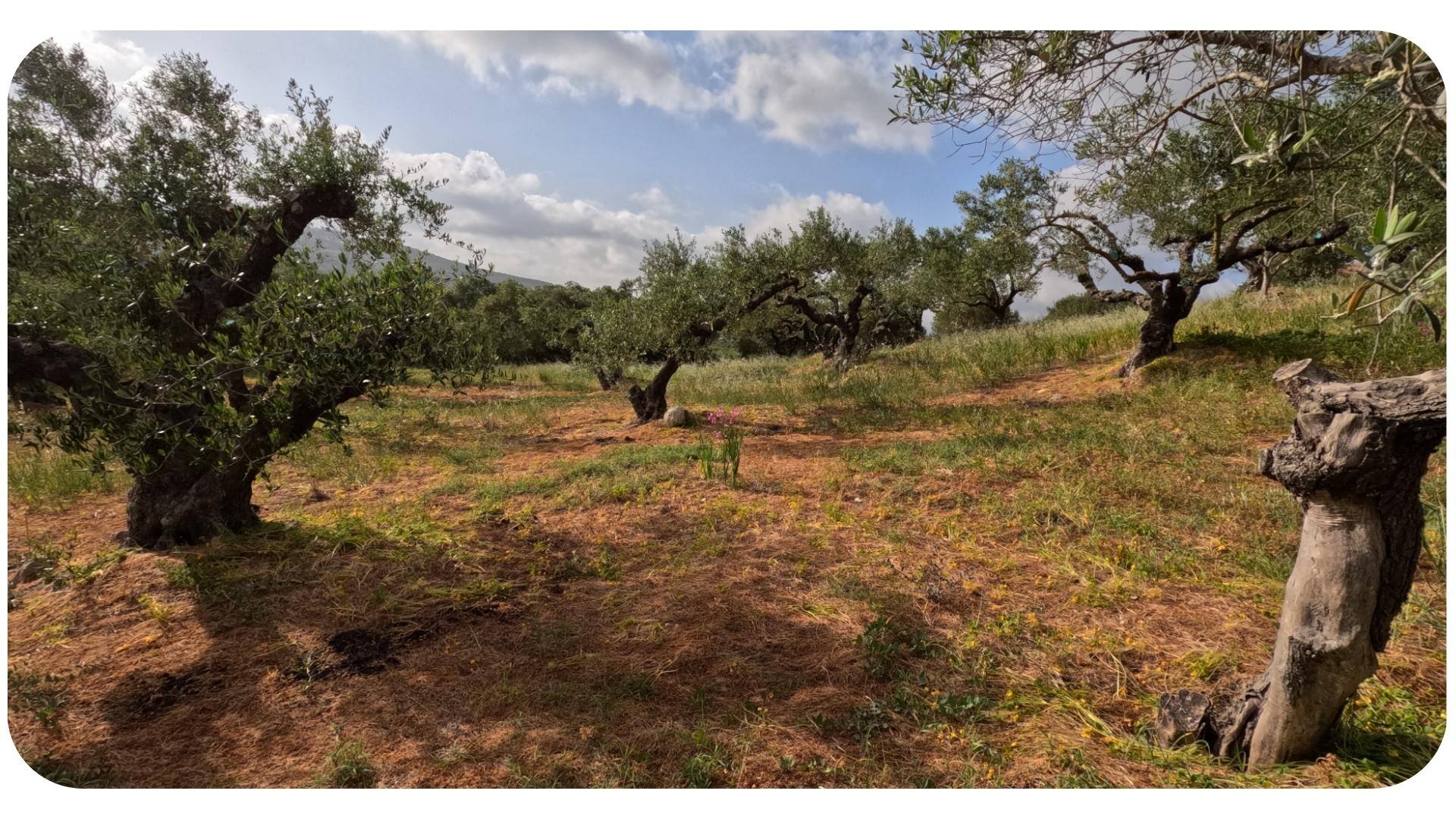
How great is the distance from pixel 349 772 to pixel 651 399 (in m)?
10.5

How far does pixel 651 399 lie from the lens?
13062 millimetres

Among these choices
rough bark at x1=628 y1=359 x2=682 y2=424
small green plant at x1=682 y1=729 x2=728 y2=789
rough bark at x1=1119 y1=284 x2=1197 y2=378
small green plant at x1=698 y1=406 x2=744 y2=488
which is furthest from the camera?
rough bark at x1=628 y1=359 x2=682 y2=424

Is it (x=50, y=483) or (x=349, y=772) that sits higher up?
(x=50, y=483)

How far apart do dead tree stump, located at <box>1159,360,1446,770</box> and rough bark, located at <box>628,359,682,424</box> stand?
36.6ft

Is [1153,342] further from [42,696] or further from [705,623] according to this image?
[42,696]

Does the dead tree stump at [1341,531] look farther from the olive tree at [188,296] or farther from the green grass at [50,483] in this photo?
the green grass at [50,483]

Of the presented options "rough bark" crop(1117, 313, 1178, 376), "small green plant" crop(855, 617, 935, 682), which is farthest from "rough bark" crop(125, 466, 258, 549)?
"rough bark" crop(1117, 313, 1178, 376)

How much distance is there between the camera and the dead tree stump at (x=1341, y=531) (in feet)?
6.85

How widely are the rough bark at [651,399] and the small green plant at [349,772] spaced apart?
10.3 m

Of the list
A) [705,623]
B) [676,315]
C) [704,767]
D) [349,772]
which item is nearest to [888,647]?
[705,623]

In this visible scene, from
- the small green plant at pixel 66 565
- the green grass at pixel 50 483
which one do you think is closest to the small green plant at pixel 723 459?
the small green plant at pixel 66 565

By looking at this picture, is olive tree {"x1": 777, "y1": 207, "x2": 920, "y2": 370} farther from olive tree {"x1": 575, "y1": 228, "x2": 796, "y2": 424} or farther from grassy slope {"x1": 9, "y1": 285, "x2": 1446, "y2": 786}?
grassy slope {"x1": 9, "y1": 285, "x2": 1446, "y2": 786}

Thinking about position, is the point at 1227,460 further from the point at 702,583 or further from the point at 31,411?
the point at 31,411

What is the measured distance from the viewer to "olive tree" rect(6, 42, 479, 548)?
4.01 metres
